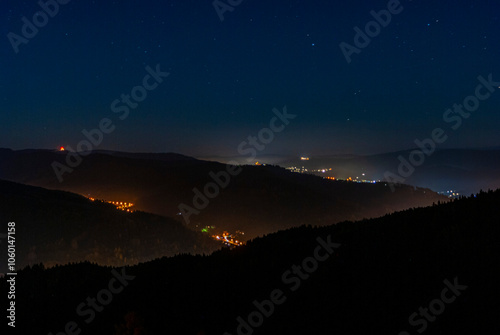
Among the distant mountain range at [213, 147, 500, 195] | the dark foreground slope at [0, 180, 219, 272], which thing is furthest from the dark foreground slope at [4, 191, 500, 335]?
the distant mountain range at [213, 147, 500, 195]

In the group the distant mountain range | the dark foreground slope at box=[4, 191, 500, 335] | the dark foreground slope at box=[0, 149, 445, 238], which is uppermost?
the dark foreground slope at box=[4, 191, 500, 335]

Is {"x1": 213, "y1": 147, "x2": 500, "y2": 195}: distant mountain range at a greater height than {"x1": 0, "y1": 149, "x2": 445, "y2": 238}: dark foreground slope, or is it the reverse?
{"x1": 0, "y1": 149, "x2": 445, "y2": 238}: dark foreground slope

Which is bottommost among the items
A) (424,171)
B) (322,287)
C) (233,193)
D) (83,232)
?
(424,171)

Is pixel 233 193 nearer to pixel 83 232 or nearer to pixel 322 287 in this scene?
pixel 83 232

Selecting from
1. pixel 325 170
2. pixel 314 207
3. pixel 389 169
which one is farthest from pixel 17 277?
pixel 389 169

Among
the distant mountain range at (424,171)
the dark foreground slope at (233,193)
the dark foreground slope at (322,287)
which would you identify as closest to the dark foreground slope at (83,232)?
the dark foreground slope at (233,193)

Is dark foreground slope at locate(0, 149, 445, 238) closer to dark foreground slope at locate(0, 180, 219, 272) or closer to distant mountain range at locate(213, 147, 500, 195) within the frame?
dark foreground slope at locate(0, 180, 219, 272)

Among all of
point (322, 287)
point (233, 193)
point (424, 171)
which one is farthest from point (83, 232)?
point (424, 171)
